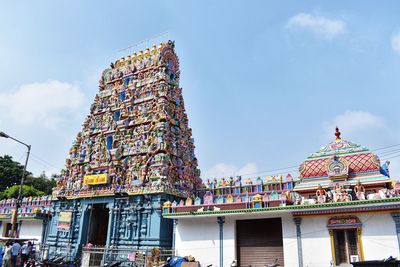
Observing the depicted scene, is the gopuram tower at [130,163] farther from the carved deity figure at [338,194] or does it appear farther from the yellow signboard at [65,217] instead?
the carved deity figure at [338,194]

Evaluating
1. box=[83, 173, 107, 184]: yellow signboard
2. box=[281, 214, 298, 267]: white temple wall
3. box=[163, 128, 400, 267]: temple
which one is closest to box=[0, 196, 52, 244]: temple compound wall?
box=[83, 173, 107, 184]: yellow signboard

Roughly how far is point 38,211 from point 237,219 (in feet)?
69.9

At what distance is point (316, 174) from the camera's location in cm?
2061

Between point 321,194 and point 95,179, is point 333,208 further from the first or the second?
point 95,179

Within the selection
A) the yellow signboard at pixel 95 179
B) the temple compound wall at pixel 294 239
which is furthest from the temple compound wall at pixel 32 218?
the temple compound wall at pixel 294 239

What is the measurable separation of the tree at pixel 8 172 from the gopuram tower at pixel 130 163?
102 feet

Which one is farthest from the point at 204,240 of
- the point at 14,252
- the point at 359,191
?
the point at 14,252

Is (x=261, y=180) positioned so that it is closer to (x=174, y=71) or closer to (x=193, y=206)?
(x=193, y=206)

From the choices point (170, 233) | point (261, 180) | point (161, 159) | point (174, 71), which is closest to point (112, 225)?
point (170, 233)

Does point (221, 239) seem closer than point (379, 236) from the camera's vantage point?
No

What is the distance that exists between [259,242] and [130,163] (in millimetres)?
12875

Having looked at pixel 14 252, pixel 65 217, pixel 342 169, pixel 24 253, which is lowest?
pixel 24 253

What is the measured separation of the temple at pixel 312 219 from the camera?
666 inches

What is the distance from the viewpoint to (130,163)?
2752cm
